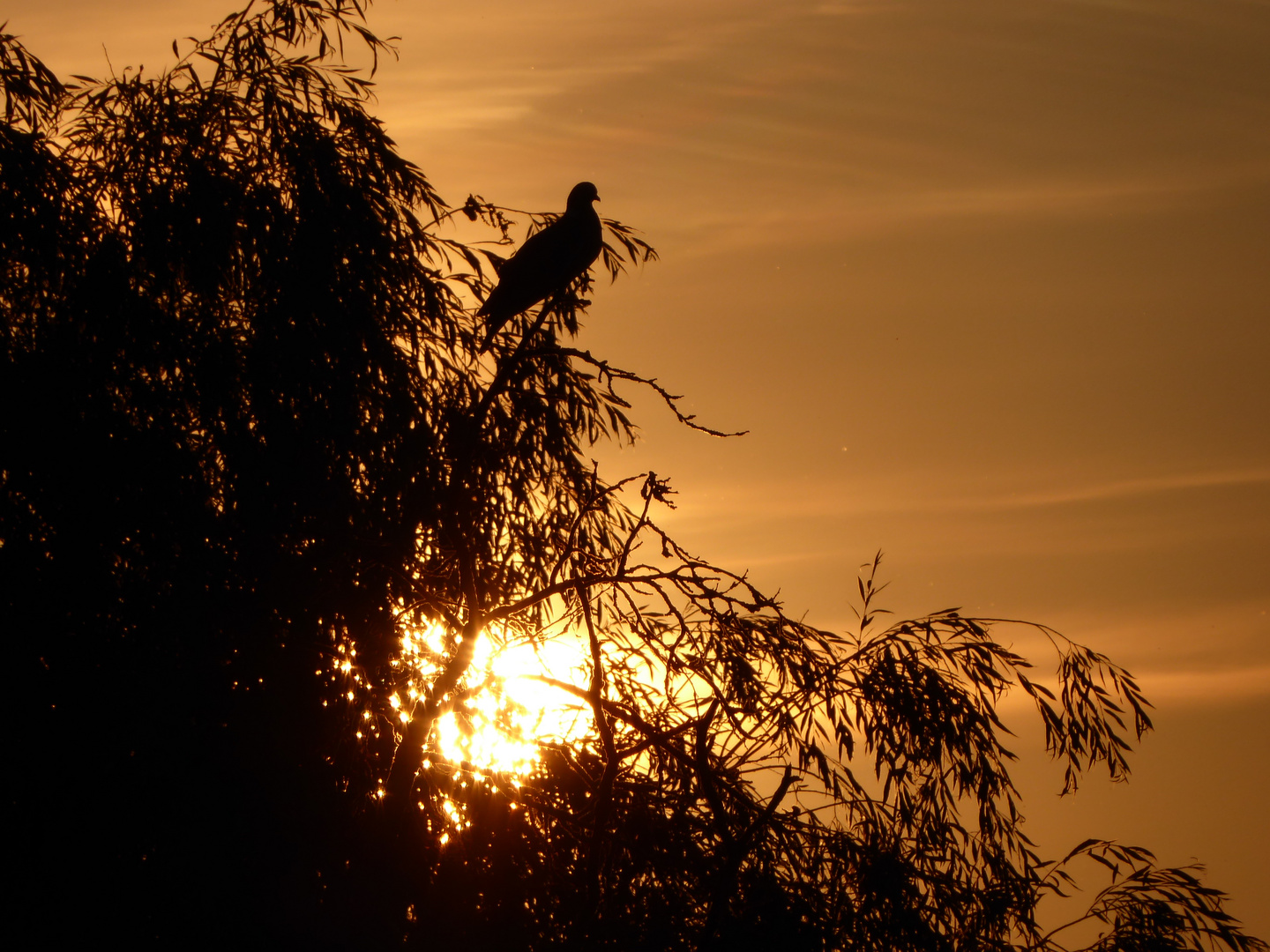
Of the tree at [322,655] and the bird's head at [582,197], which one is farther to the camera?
the bird's head at [582,197]

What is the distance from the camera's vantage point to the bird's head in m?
4.79

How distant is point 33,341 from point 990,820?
357 centimetres

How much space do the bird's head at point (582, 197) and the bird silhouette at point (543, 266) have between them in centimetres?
2

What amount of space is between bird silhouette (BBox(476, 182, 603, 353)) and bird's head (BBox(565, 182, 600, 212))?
17mm

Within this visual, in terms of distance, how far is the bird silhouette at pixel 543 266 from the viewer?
449 cm

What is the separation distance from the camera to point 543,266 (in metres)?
4.54

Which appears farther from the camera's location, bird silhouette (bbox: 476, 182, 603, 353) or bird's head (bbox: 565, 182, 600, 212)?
bird's head (bbox: 565, 182, 600, 212)

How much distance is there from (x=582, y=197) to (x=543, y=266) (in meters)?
0.58

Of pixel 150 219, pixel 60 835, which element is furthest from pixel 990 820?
pixel 150 219

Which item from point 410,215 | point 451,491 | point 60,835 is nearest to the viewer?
point 60,835

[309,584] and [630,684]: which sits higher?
[309,584]

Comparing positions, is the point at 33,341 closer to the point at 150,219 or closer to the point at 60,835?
the point at 150,219

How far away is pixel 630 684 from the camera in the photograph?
352cm

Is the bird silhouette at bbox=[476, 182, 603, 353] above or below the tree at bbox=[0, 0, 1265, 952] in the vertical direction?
above
